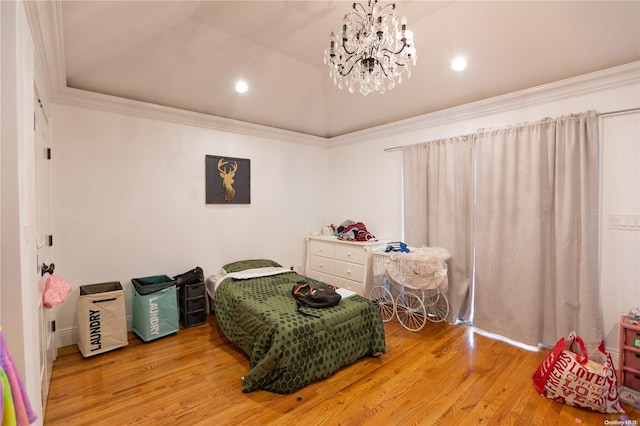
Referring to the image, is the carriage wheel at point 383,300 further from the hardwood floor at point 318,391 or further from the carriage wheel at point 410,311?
the hardwood floor at point 318,391

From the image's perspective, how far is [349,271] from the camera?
404 cm

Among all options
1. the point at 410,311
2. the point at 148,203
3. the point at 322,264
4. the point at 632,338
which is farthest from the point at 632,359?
the point at 148,203

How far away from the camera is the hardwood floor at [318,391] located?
198 cm

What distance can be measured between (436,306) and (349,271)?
1153 millimetres

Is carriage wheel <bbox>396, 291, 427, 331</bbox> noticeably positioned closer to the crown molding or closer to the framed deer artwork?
the crown molding

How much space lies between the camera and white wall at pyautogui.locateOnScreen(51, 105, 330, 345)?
298cm

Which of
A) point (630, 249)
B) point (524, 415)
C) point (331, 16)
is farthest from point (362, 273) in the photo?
point (331, 16)

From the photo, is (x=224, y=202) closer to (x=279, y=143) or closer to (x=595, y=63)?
(x=279, y=143)

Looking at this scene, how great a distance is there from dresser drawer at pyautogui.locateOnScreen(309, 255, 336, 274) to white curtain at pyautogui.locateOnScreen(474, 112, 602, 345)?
185 centimetres

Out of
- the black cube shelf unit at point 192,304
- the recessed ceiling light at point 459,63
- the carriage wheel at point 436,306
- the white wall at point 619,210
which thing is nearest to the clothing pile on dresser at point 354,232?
the carriage wheel at point 436,306

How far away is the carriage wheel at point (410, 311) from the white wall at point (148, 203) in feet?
5.94

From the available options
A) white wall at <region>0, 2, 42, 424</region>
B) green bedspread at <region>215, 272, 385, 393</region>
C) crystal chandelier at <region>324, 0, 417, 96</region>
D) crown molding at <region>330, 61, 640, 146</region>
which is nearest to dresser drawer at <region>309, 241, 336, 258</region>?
green bedspread at <region>215, 272, 385, 393</region>

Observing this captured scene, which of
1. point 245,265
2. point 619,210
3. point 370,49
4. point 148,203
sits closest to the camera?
point 370,49

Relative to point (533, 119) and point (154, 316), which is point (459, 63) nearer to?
point (533, 119)
